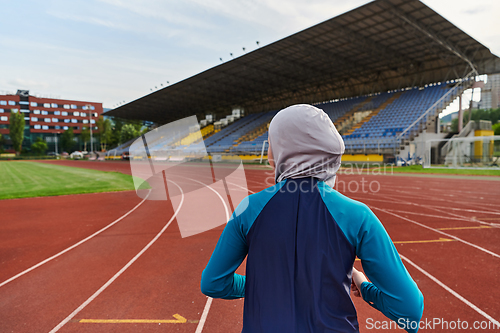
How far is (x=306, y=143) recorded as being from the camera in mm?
1113

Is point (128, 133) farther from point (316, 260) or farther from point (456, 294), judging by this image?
point (316, 260)

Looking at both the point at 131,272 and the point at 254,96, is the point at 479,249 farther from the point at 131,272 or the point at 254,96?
the point at 254,96

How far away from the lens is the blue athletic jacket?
1.06 m

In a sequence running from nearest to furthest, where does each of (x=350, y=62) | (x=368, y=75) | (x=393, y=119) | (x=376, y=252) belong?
(x=376, y=252) → (x=393, y=119) → (x=350, y=62) → (x=368, y=75)

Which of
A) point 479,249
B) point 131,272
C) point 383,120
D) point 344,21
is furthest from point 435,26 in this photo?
point 131,272

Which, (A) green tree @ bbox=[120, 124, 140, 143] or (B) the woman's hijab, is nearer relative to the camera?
(B) the woman's hijab

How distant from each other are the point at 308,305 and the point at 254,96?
1779 inches

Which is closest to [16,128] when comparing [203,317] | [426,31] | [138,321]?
[426,31]

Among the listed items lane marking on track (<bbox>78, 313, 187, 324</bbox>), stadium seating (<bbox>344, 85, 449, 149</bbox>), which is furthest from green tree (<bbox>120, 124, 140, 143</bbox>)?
lane marking on track (<bbox>78, 313, 187, 324</bbox>)

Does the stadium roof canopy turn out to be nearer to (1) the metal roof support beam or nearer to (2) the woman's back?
(1) the metal roof support beam

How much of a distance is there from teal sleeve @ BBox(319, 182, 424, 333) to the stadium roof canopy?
72.3 feet

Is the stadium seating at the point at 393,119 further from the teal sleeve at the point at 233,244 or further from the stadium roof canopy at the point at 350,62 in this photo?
the teal sleeve at the point at 233,244

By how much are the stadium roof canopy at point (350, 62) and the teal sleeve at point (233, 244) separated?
22.1m

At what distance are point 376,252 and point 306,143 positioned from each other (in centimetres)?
48
